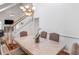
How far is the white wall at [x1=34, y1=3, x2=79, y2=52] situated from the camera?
1.39 m

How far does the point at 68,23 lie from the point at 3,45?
859 millimetres

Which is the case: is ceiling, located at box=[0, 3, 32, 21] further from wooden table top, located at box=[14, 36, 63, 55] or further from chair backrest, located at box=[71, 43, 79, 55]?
chair backrest, located at box=[71, 43, 79, 55]

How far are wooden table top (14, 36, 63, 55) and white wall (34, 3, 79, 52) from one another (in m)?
0.12

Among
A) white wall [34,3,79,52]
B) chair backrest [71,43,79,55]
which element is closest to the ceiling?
white wall [34,3,79,52]

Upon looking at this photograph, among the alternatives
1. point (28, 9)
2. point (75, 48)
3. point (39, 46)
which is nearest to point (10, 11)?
point (28, 9)

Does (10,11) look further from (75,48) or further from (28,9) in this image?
(75,48)

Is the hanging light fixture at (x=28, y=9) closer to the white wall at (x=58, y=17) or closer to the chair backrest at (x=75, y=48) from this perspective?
the white wall at (x=58, y=17)

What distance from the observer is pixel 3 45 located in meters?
1.42

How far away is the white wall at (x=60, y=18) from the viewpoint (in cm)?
139

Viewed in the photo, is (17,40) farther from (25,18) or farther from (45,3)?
(45,3)

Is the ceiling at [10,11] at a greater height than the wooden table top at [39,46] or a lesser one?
greater

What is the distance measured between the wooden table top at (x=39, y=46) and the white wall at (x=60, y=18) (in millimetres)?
124

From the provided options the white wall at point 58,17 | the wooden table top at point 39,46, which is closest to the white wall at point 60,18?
the white wall at point 58,17
